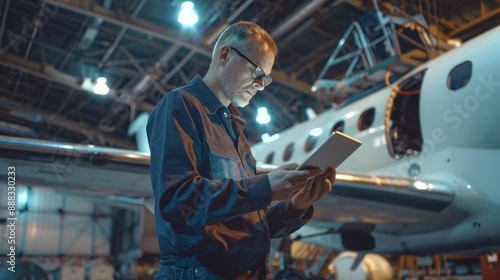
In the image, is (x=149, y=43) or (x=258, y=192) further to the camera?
(x=149, y=43)

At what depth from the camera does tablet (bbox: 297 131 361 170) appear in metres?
1.67

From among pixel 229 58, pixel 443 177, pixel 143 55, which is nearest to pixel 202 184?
pixel 229 58

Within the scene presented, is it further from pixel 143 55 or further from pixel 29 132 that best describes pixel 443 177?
pixel 29 132

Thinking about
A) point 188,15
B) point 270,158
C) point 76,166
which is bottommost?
point 76,166

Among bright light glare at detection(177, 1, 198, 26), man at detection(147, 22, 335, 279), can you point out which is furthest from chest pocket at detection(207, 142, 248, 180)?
bright light glare at detection(177, 1, 198, 26)

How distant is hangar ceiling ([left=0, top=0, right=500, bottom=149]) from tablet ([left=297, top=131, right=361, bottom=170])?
7060 millimetres

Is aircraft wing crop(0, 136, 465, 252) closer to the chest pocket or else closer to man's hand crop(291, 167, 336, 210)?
man's hand crop(291, 167, 336, 210)

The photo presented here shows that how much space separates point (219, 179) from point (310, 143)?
255 inches

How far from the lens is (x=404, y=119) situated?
253 inches

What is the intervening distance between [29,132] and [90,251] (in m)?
6.77

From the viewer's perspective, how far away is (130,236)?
22.4 metres

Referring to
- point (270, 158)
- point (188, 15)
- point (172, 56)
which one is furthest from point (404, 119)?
point (172, 56)

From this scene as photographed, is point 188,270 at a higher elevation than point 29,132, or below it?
below

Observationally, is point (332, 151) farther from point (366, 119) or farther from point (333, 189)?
point (366, 119)
